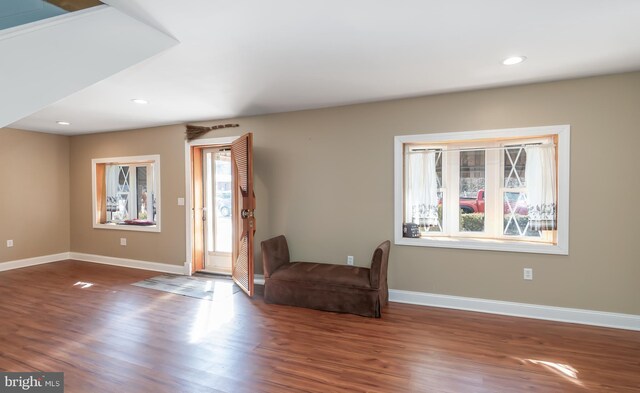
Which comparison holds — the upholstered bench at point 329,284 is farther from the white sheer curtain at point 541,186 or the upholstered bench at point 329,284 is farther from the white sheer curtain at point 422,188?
the white sheer curtain at point 541,186

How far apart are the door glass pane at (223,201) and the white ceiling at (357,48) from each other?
129 cm

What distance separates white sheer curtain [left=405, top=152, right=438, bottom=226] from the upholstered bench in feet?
2.10

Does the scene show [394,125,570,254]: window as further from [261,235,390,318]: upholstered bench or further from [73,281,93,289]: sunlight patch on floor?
[73,281,93,289]: sunlight patch on floor

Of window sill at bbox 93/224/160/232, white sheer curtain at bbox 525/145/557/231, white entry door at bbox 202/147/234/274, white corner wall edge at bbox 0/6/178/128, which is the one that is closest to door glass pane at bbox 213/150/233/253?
white entry door at bbox 202/147/234/274

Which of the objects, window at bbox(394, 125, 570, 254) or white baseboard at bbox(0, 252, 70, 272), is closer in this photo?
window at bbox(394, 125, 570, 254)

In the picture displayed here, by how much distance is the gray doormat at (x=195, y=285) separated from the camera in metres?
4.09

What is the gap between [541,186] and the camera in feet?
11.2

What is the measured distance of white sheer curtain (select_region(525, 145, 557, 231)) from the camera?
132 inches

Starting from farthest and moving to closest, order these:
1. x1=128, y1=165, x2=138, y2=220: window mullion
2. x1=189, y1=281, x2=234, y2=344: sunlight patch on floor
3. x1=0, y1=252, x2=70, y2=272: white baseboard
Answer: x1=128, y1=165, x2=138, y2=220: window mullion → x1=0, y1=252, x2=70, y2=272: white baseboard → x1=189, y1=281, x2=234, y2=344: sunlight patch on floor

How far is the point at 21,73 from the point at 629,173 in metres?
4.56

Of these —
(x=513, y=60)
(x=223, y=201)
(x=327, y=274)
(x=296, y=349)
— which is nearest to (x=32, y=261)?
(x=223, y=201)

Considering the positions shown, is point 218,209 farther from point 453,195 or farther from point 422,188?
point 453,195

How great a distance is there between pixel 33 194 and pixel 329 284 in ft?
18.5

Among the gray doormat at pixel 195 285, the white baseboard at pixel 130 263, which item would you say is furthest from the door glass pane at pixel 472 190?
the white baseboard at pixel 130 263
